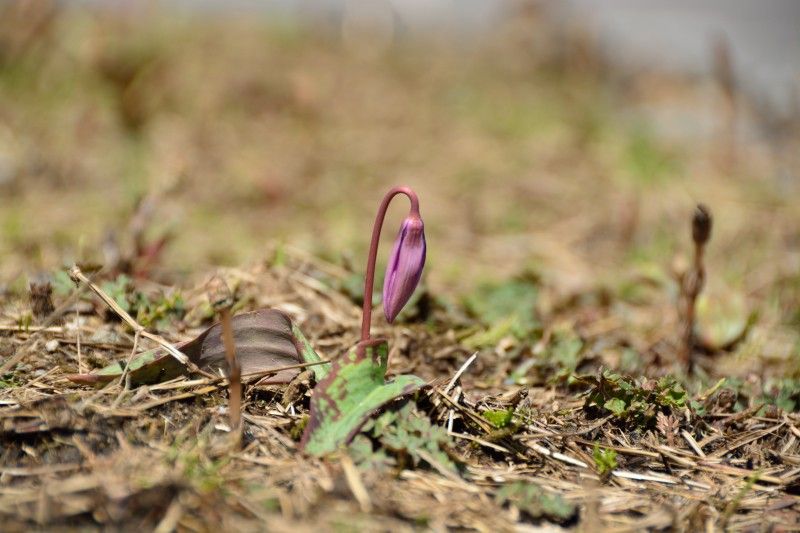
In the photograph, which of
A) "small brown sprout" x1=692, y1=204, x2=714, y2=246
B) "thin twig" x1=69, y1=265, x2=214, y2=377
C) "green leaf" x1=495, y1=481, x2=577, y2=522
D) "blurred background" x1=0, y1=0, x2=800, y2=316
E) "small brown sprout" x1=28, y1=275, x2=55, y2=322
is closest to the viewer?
"green leaf" x1=495, y1=481, x2=577, y2=522

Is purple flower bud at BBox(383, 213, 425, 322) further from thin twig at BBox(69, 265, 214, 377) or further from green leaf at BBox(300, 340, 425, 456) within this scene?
thin twig at BBox(69, 265, 214, 377)

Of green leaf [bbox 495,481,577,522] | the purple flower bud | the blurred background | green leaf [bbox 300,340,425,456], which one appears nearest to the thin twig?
green leaf [bbox 300,340,425,456]

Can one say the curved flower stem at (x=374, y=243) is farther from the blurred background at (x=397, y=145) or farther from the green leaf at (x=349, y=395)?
the blurred background at (x=397, y=145)

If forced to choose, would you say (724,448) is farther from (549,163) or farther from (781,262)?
(549,163)

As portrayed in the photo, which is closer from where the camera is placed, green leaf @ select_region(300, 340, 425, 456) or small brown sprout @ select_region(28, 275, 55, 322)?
green leaf @ select_region(300, 340, 425, 456)

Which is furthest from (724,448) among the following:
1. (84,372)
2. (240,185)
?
(240,185)

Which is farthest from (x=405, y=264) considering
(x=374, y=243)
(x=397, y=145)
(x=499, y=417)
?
(x=397, y=145)

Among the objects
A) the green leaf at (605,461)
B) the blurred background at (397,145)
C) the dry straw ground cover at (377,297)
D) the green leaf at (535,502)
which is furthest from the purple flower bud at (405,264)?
the blurred background at (397,145)
